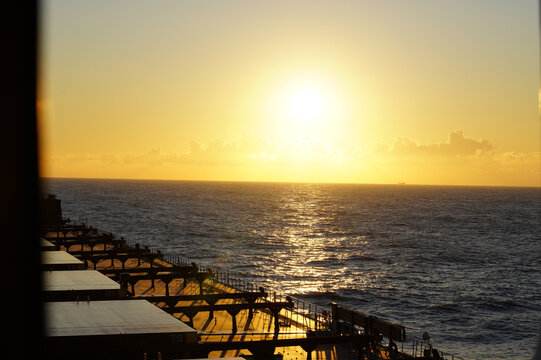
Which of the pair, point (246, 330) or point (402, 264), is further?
point (402, 264)

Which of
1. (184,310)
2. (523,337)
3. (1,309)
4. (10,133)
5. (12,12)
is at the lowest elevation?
(523,337)

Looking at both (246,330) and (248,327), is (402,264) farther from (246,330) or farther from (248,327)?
(246,330)

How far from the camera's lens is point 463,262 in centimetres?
9781

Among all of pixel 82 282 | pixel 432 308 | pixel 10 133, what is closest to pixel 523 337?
pixel 432 308

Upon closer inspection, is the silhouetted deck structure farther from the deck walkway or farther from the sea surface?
Answer: the sea surface

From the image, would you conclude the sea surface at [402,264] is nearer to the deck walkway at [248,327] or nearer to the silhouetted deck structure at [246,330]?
the silhouetted deck structure at [246,330]

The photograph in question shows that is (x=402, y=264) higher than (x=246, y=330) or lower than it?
lower

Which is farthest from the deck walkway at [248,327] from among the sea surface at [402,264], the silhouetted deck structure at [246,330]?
the sea surface at [402,264]

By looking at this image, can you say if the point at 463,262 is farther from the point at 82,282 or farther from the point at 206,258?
the point at 82,282

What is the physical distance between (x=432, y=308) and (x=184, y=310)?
1458 inches

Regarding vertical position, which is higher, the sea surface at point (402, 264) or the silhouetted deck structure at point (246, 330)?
the silhouetted deck structure at point (246, 330)

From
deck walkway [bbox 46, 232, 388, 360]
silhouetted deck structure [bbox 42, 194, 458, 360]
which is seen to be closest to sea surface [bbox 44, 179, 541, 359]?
silhouetted deck structure [bbox 42, 194, 458, 360]

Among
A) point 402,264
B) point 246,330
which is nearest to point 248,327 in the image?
point 246,330

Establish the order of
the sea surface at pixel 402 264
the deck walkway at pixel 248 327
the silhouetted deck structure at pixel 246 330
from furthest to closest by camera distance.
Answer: the sea surface at pixel 402 264
the deck walkway at pixel 248 327
the silhouetted deck structure at pixel 246 330
